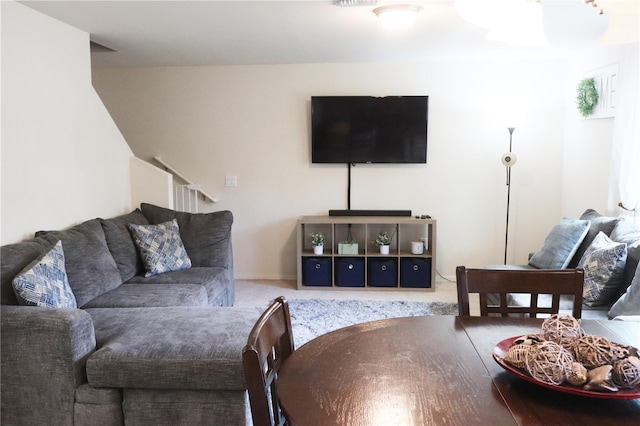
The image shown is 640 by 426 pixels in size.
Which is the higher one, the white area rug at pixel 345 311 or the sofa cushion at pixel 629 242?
the sofa cushion at pixel 629 242

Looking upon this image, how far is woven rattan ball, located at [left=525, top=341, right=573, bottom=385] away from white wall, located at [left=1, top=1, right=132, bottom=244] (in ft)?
9.73

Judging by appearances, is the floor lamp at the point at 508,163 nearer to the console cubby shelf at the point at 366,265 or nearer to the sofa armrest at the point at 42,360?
the console cubby shelf at the point at 366,265

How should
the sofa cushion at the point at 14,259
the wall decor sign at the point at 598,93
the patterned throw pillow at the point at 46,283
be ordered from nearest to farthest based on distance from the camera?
the patterned throw pillow at the point at 46,283 < the sofa cushion at the point at 14,259 < the wall decor sign at the point at 598,93

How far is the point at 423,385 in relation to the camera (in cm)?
141

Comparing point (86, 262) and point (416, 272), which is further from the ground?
point (86, 262)

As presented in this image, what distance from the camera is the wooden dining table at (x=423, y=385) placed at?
124 centimetres

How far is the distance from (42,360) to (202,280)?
1.52 m

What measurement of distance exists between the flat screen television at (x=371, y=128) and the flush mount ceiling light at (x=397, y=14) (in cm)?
194

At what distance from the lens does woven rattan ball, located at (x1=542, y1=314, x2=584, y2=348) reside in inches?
55.9

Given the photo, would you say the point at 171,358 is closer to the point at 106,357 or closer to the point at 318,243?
the point at 106,357

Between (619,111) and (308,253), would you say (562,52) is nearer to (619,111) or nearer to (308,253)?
(619,111)

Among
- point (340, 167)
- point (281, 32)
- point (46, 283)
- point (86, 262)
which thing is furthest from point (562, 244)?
point (46, 283)

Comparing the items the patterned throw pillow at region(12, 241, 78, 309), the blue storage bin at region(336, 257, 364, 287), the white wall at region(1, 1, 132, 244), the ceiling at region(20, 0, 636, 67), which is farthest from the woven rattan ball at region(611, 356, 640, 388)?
the blue storage bin at region(336, 257, 364, 287)

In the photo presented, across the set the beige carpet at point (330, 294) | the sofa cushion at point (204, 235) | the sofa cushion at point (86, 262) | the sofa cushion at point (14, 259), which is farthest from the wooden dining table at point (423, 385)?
the beige carpet at point (330, 294)
